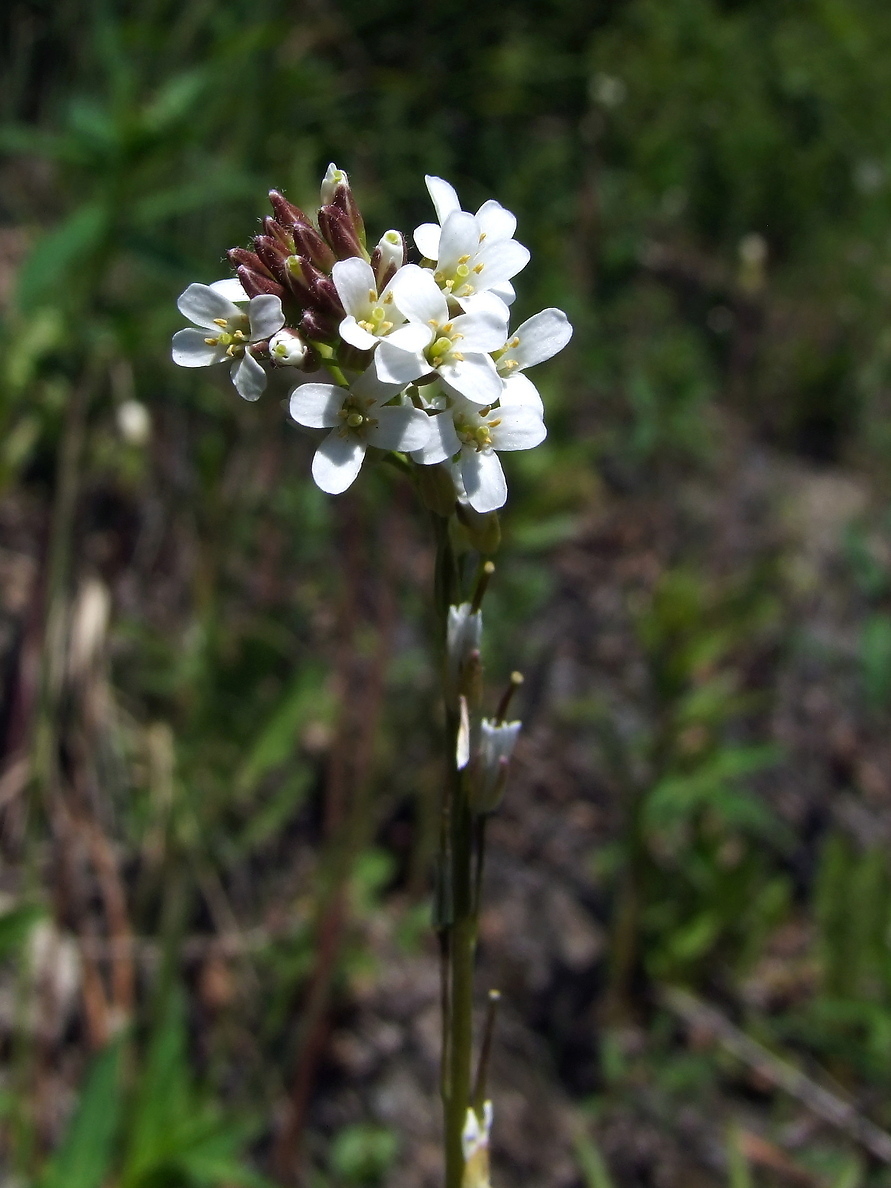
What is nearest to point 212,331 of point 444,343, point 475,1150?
point 444,343

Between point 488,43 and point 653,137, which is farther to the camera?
point 653,137

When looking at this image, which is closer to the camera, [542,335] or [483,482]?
[483,482]

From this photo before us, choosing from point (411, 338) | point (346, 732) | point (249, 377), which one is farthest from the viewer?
point (346, 732)

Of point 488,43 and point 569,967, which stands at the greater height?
point 488,43

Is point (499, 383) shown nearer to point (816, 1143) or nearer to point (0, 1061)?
point (0, 1061)

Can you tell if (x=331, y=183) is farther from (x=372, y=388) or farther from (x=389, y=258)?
(x=372, y=388)

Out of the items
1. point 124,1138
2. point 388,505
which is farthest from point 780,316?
point 124,1138

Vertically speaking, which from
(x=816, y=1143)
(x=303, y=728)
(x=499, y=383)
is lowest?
(x=816, y=1143)
